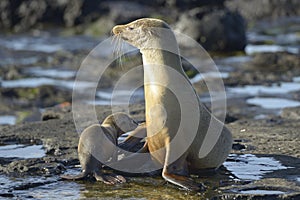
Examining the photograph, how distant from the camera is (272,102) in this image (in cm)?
1081

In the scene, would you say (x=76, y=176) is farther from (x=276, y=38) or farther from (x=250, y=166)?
(x=276, y=38)

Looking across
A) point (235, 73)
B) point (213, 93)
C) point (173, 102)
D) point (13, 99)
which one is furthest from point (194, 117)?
point (235, 73)

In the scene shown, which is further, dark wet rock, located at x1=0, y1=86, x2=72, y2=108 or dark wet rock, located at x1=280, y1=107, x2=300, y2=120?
dark wet rock, located at x1=0, y1=86, x2=72, y2=108

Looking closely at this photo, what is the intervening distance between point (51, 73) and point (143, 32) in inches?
354

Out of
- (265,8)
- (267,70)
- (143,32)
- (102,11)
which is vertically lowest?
(267,70)

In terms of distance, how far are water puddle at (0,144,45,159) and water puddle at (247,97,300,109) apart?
417cm

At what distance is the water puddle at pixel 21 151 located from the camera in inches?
271

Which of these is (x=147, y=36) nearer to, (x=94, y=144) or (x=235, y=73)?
(x=94, y=144)

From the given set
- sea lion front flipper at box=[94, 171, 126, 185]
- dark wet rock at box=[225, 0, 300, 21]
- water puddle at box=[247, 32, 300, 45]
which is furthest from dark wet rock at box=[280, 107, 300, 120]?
dark wet rock at box=[225, 0, 300, 21]

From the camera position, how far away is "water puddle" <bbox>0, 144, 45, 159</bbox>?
687 centimetres

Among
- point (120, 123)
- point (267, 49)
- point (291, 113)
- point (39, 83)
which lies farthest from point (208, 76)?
point (120, 123)

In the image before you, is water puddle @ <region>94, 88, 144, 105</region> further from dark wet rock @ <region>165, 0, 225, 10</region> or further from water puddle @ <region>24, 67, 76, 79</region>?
dark wet rock @ <region>165, 0, 225, 10</region>

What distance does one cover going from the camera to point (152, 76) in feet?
19.3

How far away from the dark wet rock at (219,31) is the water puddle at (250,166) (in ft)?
35.3
